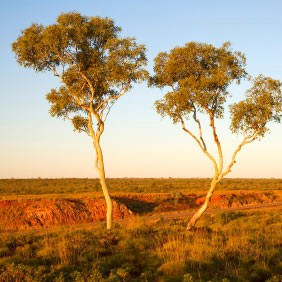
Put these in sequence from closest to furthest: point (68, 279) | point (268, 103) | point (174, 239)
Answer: point (68, 279) → point (174, 239) → point (268, 103)

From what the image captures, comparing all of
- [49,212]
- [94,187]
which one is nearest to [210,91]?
[49,212]

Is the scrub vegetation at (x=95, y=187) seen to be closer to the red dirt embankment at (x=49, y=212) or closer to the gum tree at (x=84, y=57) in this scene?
the red dirt embankment at (x=49, y=212)

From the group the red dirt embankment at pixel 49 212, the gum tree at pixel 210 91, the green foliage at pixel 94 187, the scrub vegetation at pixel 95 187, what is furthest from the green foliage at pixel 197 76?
the scrub vegetation at pixel 95 187

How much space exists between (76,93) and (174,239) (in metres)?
10.8

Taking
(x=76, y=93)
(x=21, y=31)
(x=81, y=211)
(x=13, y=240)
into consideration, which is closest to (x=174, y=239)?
(x=13, y=240)

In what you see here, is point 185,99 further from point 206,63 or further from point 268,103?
point 268,103

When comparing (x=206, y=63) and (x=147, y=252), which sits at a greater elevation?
(x=206, y=63)

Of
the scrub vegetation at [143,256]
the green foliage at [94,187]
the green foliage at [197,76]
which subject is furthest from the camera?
the green foliage at [94,187]

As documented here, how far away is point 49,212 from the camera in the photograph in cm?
3131

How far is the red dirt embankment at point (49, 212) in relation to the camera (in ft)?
97.1

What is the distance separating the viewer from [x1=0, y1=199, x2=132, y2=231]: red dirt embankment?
29605 mm

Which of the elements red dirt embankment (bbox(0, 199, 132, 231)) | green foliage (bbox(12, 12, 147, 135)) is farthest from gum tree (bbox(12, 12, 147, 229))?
red dirt embankment (bbox(0, 199, 132, 231))

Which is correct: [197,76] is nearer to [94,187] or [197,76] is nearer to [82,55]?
[82,55]

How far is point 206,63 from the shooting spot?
21.7 meters
